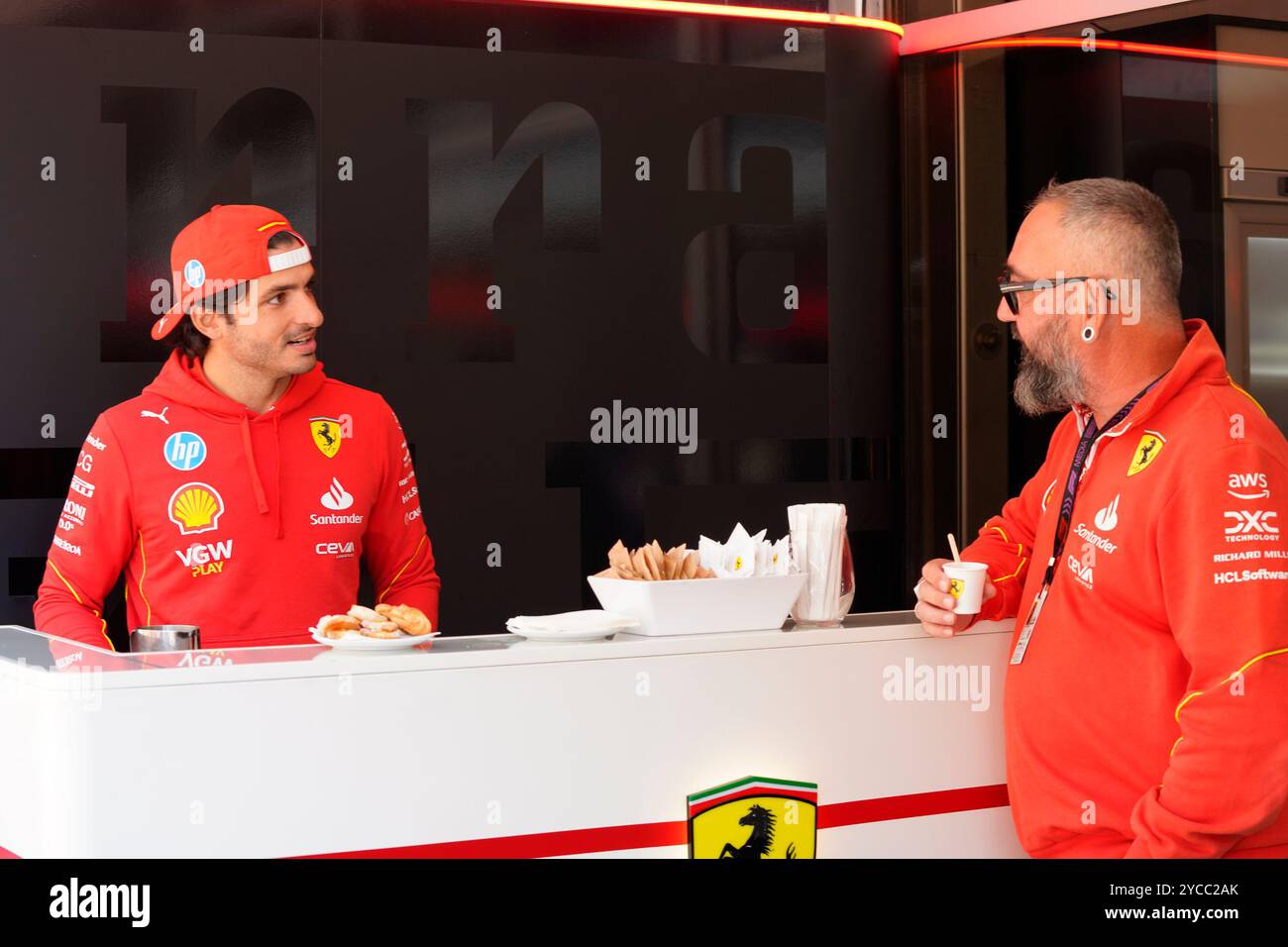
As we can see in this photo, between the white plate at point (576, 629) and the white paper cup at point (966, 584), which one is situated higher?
the white paper cup at point (966, 584)

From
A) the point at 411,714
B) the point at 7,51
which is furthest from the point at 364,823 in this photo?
the point at 7,51

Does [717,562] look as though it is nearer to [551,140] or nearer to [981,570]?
[981,570]

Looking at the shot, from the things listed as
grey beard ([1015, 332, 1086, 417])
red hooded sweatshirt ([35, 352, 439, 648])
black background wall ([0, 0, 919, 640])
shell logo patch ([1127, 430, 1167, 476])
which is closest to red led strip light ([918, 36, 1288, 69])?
black background wall ([0, 0, 919, 640])

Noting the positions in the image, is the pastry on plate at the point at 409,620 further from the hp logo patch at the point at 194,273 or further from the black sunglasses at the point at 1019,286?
the hp logo patch at the point at 194,273

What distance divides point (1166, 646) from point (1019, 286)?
631mm

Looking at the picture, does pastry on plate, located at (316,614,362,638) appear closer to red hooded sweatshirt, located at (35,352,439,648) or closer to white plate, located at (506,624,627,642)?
white plate, located at (506,624,627,642)

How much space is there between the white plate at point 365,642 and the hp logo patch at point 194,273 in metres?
1.27

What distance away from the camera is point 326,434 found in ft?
10.6

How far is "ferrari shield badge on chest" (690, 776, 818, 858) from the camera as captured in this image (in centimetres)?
225

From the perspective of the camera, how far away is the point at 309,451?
3.20 metres

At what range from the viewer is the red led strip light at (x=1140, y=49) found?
405 cm

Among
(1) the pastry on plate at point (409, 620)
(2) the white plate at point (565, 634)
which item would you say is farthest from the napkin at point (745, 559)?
(1) the pastry on plate at point (409, 620)

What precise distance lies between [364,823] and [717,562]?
679 millimetres

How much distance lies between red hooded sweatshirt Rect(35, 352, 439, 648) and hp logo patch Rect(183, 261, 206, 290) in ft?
0.54
